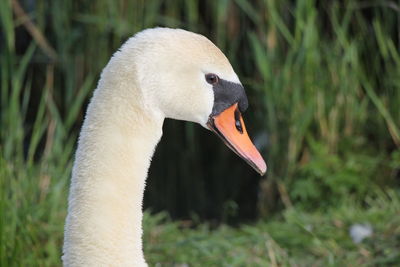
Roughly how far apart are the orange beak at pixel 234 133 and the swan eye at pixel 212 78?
15cm

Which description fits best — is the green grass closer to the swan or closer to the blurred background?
the blurred background

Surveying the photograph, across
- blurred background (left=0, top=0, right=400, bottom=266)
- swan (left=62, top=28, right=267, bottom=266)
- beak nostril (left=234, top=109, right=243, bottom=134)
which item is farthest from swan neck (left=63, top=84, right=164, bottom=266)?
blurred background (left=0, top=0, right=400, bottom=266)

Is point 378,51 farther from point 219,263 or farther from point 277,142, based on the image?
point 219,263

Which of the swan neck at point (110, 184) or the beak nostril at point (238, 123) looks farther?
the beak nostril at point (238, 123)

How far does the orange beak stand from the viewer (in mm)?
2918

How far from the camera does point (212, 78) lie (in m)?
2.80

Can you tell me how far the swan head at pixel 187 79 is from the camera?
267cm

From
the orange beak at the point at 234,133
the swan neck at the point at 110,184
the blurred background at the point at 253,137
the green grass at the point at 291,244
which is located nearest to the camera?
the swan neck at the point at 110,184

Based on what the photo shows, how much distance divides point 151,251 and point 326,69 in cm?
218

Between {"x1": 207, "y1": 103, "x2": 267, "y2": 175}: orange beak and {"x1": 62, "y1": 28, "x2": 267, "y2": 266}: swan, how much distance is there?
24 centimetres

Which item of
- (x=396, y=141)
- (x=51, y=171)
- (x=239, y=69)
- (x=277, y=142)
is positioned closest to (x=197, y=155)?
(x=239, y=69)

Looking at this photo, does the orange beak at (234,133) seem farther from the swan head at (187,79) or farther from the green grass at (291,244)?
the green grass at (291,244)

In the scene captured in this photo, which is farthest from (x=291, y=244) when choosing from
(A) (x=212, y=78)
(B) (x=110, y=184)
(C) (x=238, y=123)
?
(B) (x=110, y=184)

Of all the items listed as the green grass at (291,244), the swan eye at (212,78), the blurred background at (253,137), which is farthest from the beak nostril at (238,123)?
the green grass at (291,244)
